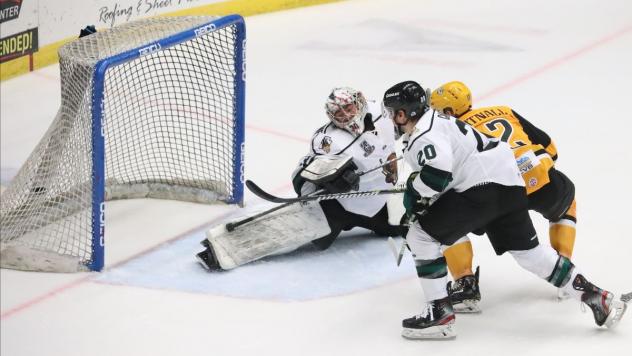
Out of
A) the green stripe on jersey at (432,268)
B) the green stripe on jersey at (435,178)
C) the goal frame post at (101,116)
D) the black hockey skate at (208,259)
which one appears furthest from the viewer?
the black hockey skate at (208,259)

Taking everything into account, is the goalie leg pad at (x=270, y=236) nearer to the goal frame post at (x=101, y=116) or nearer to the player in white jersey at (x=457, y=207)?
the goal frame post at (x=101, y=116)

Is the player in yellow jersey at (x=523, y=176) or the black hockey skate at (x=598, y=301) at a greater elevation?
the player in yellow jersey at (x=523, y=176)

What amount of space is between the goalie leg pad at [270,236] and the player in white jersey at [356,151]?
5 cm

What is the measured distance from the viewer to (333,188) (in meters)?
3.90

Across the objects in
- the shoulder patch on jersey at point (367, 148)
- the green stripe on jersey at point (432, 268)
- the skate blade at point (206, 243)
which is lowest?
the skate blade at point (206, 243)

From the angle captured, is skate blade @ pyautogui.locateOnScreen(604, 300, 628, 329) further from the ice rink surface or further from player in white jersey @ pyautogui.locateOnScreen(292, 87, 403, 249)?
player in white jersey @ pyautogui.locateOnScreen(292, 87, 403, 249)

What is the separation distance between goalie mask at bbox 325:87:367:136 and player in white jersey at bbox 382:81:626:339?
0.55 m

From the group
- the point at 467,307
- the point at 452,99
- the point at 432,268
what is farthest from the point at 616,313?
the point at 452,99

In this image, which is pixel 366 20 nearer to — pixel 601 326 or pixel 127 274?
pixel 127 274

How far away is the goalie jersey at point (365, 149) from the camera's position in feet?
12.9

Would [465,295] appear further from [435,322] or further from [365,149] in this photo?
[365,149]

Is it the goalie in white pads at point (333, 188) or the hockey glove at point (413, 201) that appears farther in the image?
the goalie in white pads at point (333, 188)

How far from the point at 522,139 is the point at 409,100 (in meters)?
0.48

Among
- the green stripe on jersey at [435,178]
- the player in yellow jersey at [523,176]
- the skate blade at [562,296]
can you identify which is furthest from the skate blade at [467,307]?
the green stripe on jersey at [435,178]
